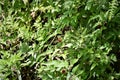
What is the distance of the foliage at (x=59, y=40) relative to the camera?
2.35 metres

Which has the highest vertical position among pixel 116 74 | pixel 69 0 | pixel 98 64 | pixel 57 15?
pixel 69 0

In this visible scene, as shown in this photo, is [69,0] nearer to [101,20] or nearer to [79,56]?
[101,20]

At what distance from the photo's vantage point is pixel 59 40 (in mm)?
2699

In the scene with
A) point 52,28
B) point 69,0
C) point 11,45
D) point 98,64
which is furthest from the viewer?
point 11,45

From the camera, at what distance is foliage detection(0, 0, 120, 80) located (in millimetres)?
2354

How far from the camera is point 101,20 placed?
2.36 m

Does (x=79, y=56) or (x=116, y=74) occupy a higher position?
(x=79, y=56)

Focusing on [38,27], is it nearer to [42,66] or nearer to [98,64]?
[42,66]

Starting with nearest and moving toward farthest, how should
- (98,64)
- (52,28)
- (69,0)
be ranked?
(98,64), (69,0), (52,28)

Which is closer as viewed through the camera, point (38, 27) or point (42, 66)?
point (42, 66)

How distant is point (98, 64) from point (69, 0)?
1.84ft

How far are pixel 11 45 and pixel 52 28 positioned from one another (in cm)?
48

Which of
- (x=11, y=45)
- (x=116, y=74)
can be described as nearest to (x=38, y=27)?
(x=11, y=45)

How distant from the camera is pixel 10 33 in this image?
2934 mm
